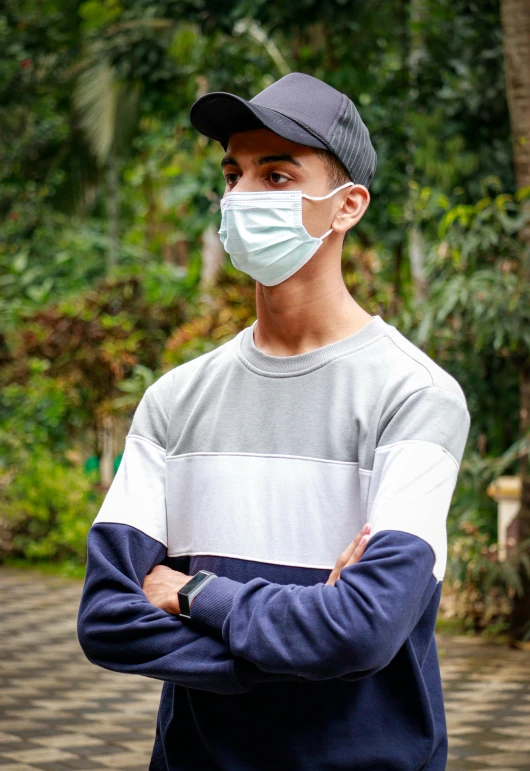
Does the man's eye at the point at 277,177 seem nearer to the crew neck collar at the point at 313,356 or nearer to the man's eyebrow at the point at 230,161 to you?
the man's eyebrow at the point at 230,161

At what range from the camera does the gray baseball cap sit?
6.15 ft

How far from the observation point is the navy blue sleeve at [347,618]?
5.41 ft

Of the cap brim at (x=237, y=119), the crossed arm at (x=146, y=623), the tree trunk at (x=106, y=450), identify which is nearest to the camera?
the crossed arm at (x=146, y=623)

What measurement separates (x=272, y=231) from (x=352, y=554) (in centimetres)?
58

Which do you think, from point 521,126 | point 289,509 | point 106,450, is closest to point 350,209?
point 289,509

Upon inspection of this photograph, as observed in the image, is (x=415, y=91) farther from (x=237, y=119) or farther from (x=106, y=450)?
(x=237, y=119)

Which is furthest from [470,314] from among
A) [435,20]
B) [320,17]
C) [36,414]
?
[36,414]

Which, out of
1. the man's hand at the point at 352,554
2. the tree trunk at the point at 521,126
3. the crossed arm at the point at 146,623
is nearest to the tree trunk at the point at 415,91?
the tree trunk at the point at 521,126

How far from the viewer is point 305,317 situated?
6.45 ft

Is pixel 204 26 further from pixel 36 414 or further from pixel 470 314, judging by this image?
pixel 36 414

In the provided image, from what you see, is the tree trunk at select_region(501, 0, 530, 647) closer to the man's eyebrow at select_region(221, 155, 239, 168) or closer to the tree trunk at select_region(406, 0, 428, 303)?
the tree trunk at select_region(406, 0, 428, 303)

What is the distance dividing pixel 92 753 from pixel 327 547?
337 centimetres

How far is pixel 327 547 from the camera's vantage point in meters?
1.83

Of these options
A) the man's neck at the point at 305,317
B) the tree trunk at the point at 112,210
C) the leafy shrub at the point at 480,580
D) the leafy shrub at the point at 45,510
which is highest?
the man's neck at the point at 305,317
